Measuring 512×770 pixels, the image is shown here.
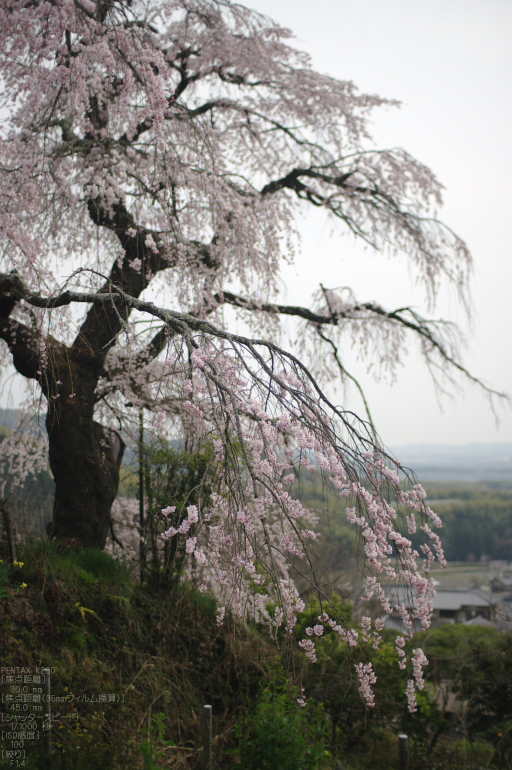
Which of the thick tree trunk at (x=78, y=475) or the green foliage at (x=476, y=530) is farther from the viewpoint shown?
the green foliage at (x=476, y=530)

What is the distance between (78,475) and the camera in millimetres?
5086

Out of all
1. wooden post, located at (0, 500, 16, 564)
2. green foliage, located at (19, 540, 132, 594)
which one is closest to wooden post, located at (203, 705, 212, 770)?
green foliage, located at (19, 540, 132, 594)

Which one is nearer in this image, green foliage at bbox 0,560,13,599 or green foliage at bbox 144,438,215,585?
green foliage at bbox 0,560,13,599

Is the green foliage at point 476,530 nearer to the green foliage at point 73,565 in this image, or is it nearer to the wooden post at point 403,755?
the green foliage at point 73,565

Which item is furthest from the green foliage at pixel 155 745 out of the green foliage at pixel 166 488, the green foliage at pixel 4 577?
the green foliage at pixel 4 577

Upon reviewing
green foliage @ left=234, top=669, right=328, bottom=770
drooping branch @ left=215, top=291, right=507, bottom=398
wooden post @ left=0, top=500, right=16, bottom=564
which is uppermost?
drooping branch @ left=215, top=291, right=507, bottom=398

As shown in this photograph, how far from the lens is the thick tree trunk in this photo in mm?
5035

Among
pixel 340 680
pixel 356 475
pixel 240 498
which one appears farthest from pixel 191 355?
pixel 340 680

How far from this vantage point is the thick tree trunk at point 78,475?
5035 mm

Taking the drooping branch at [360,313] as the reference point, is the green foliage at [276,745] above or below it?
below

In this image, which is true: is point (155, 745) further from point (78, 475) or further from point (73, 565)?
point (78, 475)

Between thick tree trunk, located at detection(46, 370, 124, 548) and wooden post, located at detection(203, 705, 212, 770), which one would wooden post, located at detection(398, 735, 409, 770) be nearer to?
wooden post, located at detection(203, 705, 212, 770)

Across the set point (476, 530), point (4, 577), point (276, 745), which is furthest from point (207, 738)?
point (476, 530)

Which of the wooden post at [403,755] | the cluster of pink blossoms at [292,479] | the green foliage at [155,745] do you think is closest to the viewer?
the cluster of pink blossoms at [292,479]
